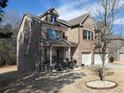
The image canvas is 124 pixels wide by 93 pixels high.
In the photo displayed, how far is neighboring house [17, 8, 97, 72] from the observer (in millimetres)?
28375

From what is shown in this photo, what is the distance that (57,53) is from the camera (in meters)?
31.9

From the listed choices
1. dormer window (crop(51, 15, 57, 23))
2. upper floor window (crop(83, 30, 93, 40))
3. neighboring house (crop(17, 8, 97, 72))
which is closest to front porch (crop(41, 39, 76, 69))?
neighboring house (crop(17, 8, 97, 72))

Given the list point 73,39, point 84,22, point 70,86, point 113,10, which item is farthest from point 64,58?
point 113,10

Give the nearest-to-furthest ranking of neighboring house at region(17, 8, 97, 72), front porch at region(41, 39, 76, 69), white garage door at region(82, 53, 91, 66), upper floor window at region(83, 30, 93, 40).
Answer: front porch at region(41, 39, 76, 69) → neighboring house at region(17, 8, 97, 72) → upper floor window at region(83, 30, 93, 40) → white garage door at region(82, 53, 91, 66)

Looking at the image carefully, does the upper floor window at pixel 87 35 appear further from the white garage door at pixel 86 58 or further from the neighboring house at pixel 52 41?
the white garage door at pixel 86 58

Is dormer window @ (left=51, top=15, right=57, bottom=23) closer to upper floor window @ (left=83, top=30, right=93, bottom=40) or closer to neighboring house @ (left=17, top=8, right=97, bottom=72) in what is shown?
neighboring house @ (left=17, top=8, right=97, bottom=72)

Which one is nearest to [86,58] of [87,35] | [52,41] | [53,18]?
[87,35]

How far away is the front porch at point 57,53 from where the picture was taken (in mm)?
27484

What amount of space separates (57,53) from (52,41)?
14.8 feet

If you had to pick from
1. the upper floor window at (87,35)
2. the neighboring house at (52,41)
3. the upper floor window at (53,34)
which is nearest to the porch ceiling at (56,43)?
the neighboring house at (52,41)

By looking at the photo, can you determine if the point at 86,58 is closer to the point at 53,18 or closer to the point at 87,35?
the point at 87,35

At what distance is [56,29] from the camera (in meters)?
30.2

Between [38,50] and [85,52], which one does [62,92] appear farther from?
[85,52]

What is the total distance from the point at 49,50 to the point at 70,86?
11.9 m
